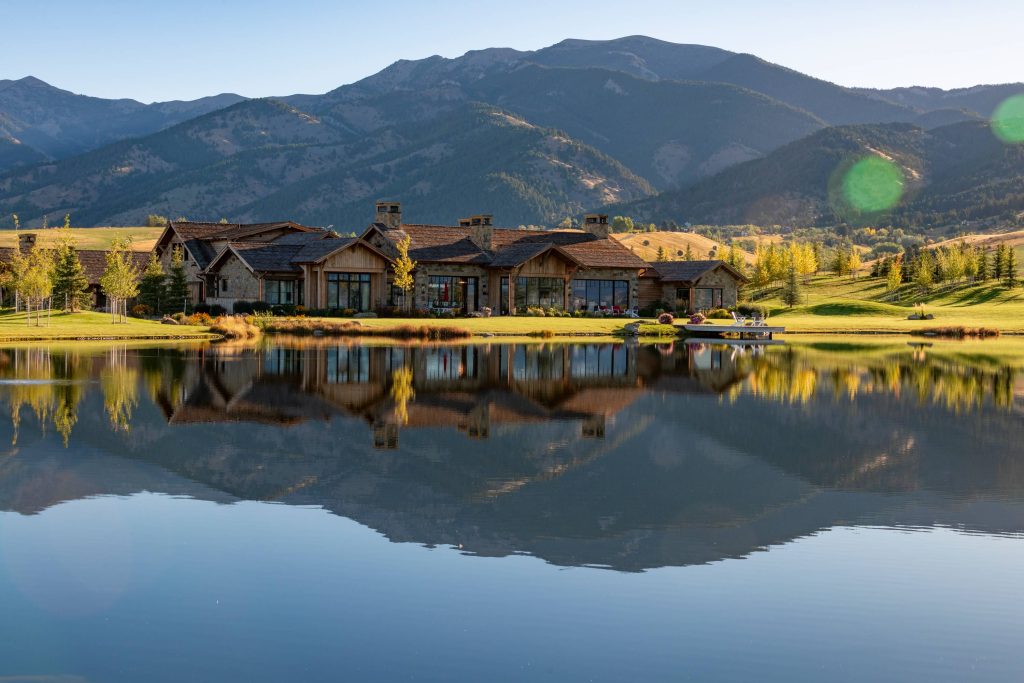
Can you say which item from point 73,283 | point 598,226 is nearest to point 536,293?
point 598,226

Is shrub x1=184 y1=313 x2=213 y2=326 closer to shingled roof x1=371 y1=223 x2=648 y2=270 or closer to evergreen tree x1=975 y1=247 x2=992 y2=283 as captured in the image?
shingled roof x1=371 y1=223 x2=648 y2=270

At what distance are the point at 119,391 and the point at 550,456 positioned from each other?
13.0 m

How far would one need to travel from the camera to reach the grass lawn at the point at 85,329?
47781 mm

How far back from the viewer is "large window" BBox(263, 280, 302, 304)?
215 ft

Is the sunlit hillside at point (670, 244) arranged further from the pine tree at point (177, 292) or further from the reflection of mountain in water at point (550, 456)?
the reflection of mountain in water at point (550, 456)

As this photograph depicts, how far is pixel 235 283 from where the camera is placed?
66.7 metres

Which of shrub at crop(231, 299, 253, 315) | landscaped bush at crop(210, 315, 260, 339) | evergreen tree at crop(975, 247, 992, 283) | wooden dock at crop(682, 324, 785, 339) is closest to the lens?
landscaped bush at crop(210, 315, 260, 339)

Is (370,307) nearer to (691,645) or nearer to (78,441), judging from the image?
(78,441)

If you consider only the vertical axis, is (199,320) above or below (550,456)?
above

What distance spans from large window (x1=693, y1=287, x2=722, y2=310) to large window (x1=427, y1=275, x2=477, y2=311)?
16.0 meters

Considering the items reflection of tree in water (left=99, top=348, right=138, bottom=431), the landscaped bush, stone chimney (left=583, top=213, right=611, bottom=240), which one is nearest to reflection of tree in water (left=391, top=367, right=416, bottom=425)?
reflection of tree in water (left=99, top=348, right=138, bottom=431)

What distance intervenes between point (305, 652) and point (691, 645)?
310 centimetres

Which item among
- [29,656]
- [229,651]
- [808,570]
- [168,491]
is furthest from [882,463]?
[29,656]

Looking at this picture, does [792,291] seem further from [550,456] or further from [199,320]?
[550,456]
